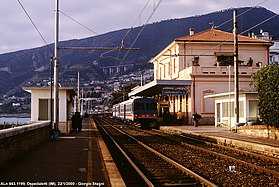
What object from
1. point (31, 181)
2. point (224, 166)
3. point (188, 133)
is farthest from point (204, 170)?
point (188, 133)

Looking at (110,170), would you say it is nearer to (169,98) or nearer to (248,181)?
(248,181)

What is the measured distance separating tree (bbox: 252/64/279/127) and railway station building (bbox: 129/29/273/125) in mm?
17053

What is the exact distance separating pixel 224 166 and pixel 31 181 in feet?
21.6

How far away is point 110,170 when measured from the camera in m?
12.4

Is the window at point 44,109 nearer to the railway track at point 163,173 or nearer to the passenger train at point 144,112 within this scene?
the passenger train at point 144,112

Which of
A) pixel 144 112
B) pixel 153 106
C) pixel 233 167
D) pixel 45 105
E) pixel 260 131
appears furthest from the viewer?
pixel 153 106

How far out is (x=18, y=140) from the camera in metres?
15.1

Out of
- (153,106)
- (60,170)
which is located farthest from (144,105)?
(60,170)

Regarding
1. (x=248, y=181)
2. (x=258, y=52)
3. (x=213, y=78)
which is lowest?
(x=248, y=181)

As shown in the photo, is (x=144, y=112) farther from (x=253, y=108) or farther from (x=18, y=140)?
(x=18, y=140)

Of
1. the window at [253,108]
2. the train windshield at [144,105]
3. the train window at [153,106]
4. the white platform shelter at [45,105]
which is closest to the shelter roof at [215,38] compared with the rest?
the train window at [153,106]

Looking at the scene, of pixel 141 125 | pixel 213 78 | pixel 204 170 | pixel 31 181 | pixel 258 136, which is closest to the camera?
pixel 31 181

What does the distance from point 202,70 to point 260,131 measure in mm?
21797

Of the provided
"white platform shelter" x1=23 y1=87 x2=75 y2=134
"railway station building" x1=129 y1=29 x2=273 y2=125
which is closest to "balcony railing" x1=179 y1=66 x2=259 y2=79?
"railway station building" x1=129 y1=29 x2=273 y2=125
